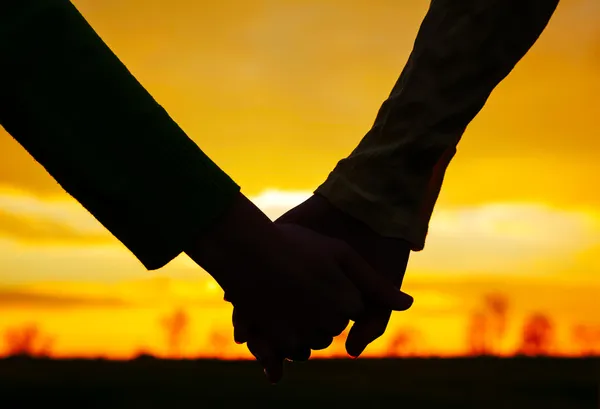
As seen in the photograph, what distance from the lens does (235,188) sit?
1752mm

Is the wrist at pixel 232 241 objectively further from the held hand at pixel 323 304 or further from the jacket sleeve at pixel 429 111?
the jacket sleeve at pixel 429 111

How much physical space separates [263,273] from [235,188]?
256mm

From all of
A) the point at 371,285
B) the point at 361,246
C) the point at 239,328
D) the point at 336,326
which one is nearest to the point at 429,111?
the point at 361,246

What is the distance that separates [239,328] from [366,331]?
0.40 metres

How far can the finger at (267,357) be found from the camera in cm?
226

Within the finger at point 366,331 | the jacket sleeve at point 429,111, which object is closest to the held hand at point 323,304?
the finger at point 366,331

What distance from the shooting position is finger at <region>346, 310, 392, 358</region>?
241 cm

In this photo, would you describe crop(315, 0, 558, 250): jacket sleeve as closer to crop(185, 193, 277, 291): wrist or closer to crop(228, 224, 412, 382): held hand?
crop(228, 224, 412, 382): held hand

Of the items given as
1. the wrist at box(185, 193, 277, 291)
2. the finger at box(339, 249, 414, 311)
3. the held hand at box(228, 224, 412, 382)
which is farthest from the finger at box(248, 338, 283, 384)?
the wrist at box(185, 193, 277, 291)

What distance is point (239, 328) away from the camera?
235cm

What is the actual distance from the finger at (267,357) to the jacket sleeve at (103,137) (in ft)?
2.08

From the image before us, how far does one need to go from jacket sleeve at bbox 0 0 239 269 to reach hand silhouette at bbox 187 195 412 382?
0.29 ft

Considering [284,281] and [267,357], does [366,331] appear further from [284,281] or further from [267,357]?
[284,281]

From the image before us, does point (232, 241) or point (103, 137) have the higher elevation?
point (103, 137)
